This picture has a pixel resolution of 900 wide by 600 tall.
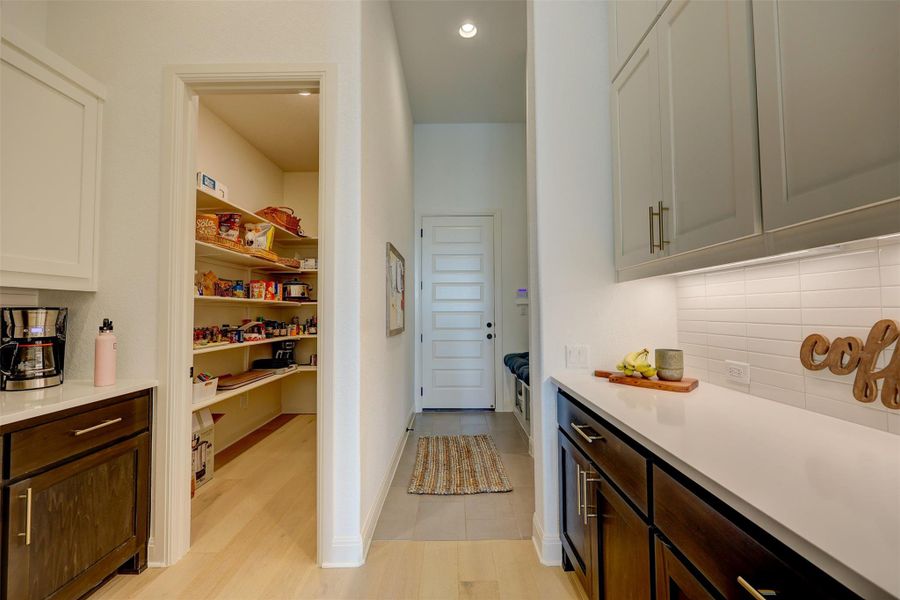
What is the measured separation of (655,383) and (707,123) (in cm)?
90

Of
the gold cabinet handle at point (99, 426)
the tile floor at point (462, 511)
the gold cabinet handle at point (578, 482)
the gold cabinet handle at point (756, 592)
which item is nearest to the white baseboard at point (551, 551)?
the tile floor at point (462, 511)

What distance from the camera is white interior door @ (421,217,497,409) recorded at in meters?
4.24

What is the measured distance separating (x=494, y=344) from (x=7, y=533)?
364 centimetres

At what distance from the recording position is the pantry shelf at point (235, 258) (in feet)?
8.18

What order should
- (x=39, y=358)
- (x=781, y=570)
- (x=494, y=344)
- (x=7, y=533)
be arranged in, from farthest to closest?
(x=494, y=344)
(x=39, y=358)
(x=7, y=533)
(x=781, y=570)

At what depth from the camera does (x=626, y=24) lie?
154 centimetres

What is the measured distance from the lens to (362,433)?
172 cm

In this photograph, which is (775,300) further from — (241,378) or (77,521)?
(241,378)


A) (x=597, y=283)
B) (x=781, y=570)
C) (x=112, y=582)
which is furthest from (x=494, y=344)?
(x=781, y=570)

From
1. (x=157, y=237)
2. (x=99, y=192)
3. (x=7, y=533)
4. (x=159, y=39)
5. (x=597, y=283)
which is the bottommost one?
(x=7, y=533)

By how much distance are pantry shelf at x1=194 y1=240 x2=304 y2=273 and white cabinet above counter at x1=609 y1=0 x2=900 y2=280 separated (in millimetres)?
2359

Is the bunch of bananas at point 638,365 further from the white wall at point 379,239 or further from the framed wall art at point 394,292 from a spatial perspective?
the framed wall art at point 394,292

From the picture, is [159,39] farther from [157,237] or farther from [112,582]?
[112,582]

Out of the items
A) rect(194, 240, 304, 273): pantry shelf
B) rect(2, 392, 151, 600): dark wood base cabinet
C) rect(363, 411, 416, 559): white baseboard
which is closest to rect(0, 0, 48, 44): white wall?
rect(194, 240, 304, 273): pantry shelf
